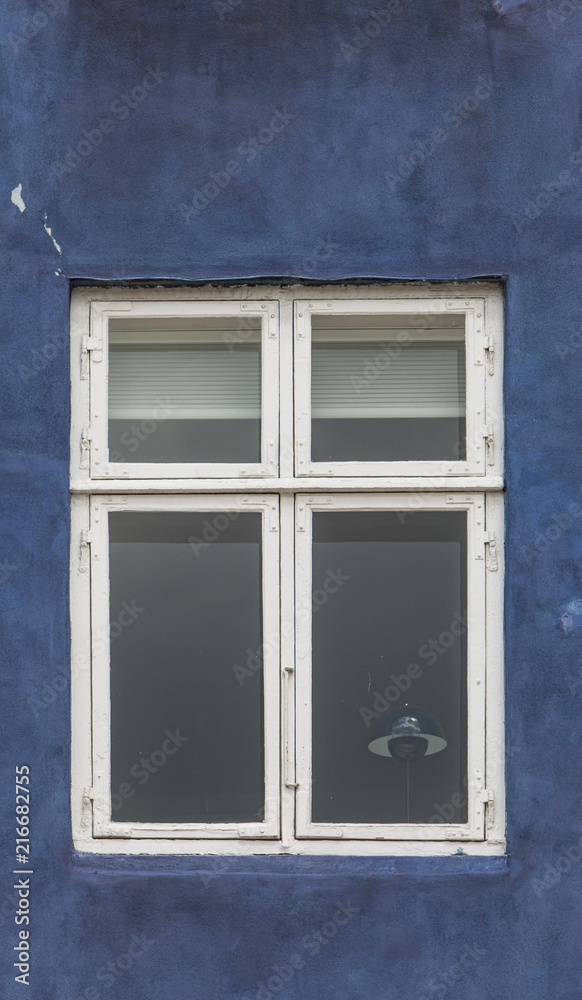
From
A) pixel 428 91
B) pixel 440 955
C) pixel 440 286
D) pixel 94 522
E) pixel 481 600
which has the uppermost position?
pixel 428 91

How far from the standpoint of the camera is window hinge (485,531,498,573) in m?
3.51

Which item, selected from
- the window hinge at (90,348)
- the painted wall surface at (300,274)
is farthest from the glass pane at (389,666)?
the window hinge at (90,348)

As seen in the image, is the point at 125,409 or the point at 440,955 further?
the point at 125,409

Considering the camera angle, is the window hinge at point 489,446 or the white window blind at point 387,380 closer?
the window hinge at point 489,446

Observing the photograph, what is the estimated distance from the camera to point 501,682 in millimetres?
3504

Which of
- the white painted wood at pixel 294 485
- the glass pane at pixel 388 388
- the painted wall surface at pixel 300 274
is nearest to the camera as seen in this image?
the painted wall surface at pixel 300 274

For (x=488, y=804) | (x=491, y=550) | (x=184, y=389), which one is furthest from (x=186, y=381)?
(x=488, y=804)

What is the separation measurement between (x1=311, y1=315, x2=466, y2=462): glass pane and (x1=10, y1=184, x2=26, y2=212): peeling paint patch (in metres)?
1.04

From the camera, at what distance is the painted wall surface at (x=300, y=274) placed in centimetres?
340

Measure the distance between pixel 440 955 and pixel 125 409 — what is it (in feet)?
6.71

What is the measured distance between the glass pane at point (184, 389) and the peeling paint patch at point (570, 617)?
1135mm

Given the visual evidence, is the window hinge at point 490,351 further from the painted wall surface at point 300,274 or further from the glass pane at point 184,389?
the glass pane at point 184,389

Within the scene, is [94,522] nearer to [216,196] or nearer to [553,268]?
[216,196]

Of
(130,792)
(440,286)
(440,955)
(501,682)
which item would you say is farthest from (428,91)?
(440,955)
